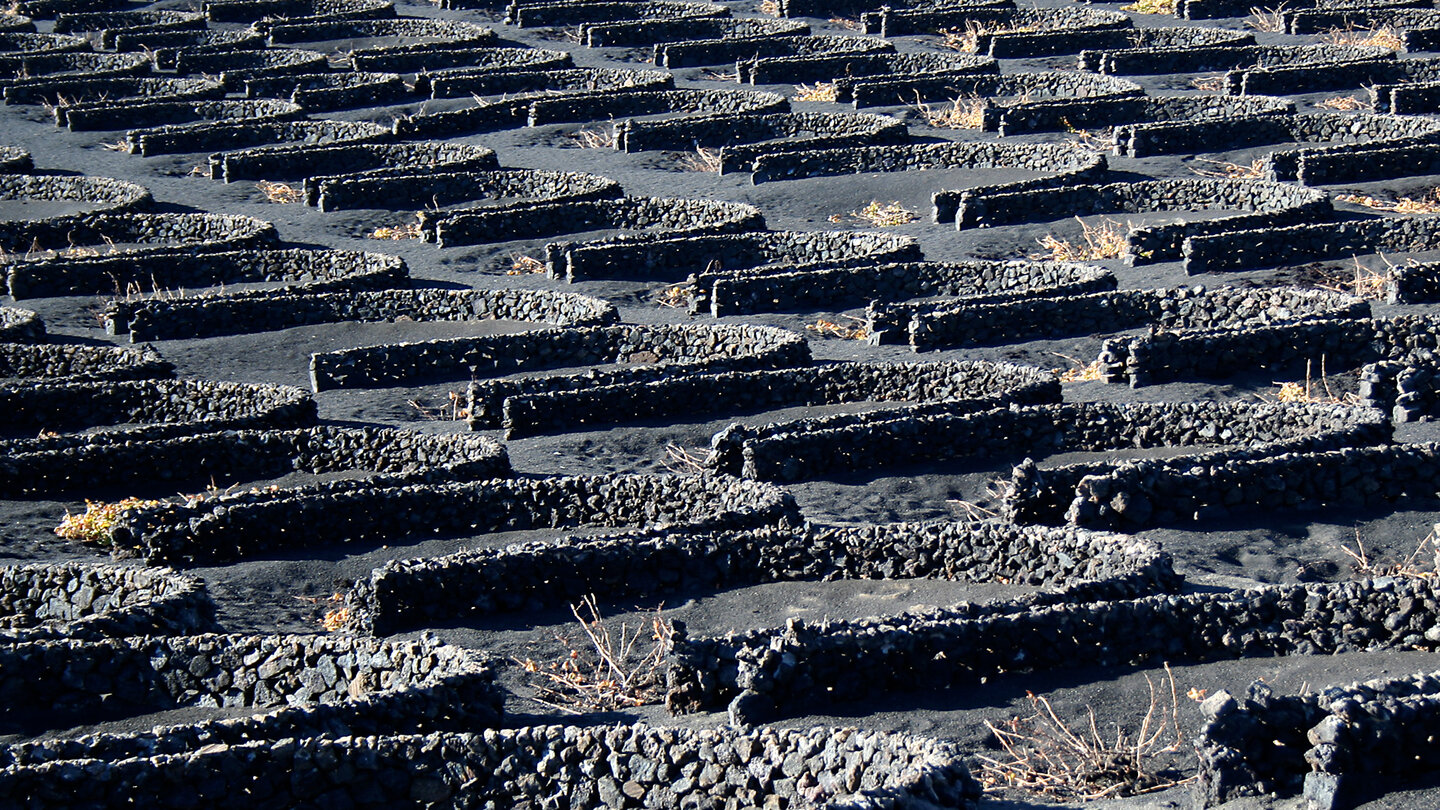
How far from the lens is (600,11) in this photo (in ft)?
199

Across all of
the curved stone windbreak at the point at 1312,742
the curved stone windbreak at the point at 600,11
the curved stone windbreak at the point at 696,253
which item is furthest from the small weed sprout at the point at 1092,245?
Result: the curved stone windbreak at the point at 600,11

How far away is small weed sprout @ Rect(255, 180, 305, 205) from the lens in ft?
134

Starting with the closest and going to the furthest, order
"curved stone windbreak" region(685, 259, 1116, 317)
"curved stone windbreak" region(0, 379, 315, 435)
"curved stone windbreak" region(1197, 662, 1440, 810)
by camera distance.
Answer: "curved stone windbreak" region(1197, 662, 1440, 810), "curved stone windbreak" region(0, 379, 315, 435), "curved stone windbreak" region(685, 259, 1116, 317)

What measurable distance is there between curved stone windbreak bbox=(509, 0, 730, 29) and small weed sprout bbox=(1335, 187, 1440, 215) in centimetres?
3206

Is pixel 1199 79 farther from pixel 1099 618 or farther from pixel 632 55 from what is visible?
pixel 1099 618

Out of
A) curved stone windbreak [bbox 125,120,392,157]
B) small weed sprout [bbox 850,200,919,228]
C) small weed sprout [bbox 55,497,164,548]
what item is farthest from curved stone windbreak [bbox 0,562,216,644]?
curved stone windbreak [bbox 125,120,392,157]

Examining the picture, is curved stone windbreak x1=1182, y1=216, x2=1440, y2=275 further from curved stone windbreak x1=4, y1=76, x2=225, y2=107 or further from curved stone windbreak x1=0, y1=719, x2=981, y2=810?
curved stone windbreak x1=4, y1=76, x2=225, y2=107

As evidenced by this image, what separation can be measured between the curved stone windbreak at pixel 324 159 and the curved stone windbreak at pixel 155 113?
6.14 m

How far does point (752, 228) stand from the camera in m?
34.3

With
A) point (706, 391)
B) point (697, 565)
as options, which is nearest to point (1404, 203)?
point (706, 391)

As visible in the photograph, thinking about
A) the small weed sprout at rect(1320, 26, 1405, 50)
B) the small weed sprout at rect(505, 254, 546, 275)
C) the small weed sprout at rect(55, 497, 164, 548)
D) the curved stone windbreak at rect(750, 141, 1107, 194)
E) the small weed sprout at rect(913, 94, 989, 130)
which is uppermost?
the small weed sprout at rect(1320, 26, 1405, 50)

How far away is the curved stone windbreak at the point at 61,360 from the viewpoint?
2745 centimetres

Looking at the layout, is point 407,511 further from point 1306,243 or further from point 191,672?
point 1306,243

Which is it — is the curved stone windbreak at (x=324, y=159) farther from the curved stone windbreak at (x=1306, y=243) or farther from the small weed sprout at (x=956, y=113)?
the curved stone windbreak at (x=1306, y=243)
